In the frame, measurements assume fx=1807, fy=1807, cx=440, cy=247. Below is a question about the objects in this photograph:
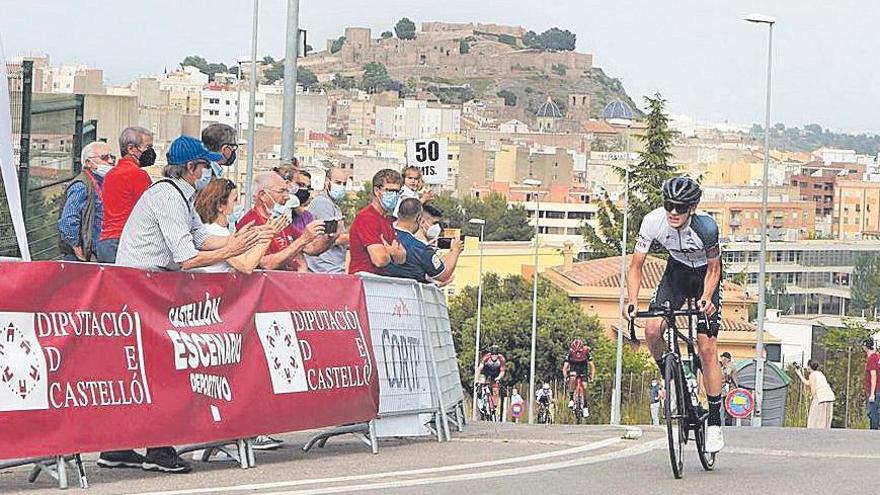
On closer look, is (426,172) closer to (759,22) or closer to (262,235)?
(262,235)

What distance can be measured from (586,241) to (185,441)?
113 m

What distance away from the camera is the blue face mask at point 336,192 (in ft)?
52.2

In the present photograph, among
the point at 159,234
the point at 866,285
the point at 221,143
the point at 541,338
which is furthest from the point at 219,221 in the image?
the point at 866,285

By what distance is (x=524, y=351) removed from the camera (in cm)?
8450

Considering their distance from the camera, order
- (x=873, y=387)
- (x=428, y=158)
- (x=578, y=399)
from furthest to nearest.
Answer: (x=578, y=399), (x=873, y=387), (x=428, y=158)

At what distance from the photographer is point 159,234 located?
409 inches

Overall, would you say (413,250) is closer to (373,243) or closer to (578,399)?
(373,243)

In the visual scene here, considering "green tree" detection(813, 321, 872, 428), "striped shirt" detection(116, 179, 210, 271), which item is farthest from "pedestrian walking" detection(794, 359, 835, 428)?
"striped shirt" detection(116, 179, 210, 271)

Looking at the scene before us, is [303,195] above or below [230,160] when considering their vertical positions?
below

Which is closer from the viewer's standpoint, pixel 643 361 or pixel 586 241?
pixel 643 361

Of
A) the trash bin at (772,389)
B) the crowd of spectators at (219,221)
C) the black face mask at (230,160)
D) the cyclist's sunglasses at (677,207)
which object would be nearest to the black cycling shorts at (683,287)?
the cyclist's sunglasses at (677,207)

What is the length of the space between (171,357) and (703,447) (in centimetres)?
328

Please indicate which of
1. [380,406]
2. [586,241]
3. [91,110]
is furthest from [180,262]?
[586,241]

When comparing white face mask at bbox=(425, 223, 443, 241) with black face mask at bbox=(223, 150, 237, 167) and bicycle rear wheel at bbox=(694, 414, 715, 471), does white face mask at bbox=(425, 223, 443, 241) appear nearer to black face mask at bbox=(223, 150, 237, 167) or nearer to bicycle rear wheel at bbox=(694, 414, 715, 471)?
black face mask at bbox=(223, 150, 237, 167)
